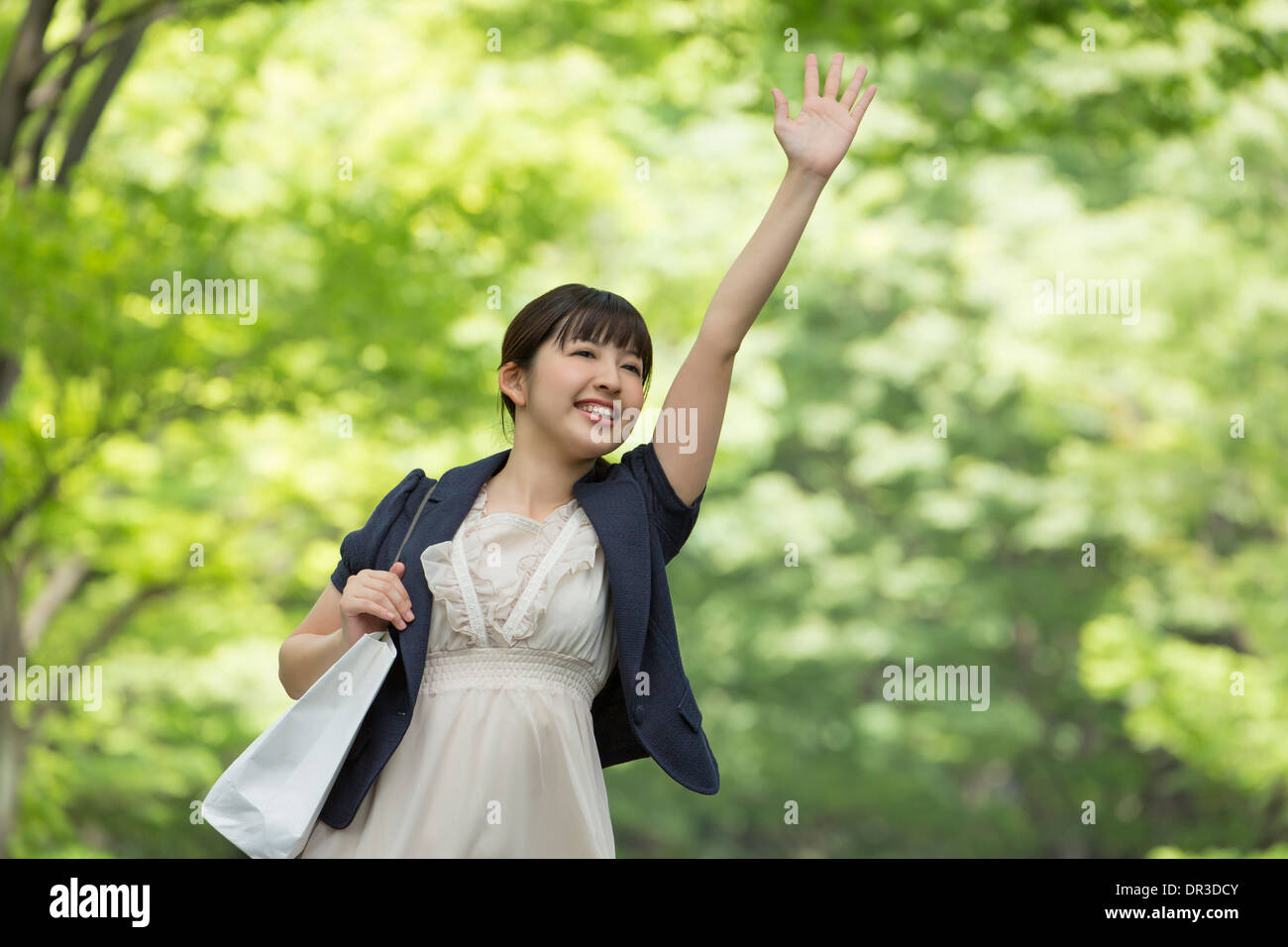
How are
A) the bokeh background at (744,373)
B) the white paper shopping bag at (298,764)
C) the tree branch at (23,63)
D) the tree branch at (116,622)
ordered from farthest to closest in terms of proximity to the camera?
the tree branch at (116,622), the bokeh background at (744,373), the tree branch at (23,63), the white paper shopping bag at (298,764)

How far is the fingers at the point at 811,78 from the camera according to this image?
2094 mm

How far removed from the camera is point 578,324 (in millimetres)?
2018

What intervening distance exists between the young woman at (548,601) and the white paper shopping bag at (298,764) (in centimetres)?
6

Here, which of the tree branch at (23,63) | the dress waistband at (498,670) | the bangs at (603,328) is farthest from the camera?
the tree branch at (23,63)

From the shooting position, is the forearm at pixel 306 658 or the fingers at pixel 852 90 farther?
the fingers at pixel 852 90

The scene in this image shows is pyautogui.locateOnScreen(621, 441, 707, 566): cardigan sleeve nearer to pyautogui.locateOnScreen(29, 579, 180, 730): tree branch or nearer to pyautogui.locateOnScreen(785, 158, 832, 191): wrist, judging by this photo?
pyautogui.locateOnScreen(785, 158, 832, 191): wrist

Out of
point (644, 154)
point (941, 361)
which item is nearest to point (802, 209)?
point (644, 154)

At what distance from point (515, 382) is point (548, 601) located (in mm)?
388

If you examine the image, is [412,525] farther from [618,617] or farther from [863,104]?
[863,104]

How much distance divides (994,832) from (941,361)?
4625 mm

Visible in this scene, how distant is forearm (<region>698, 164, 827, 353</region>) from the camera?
1928 mm

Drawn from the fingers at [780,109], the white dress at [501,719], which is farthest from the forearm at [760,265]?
the white dress at [501,719]

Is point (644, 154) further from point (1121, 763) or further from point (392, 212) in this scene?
point (1121, 763)

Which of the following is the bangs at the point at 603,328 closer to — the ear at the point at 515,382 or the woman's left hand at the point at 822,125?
the ear at the point at 515,382
